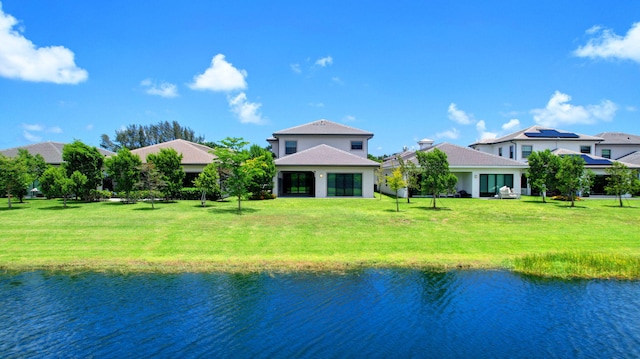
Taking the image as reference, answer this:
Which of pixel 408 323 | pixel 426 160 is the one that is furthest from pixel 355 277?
pixel 426 160

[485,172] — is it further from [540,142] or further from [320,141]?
[320,141]

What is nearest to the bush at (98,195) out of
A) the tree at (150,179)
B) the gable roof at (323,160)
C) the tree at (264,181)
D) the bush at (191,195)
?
the tree at (150,179)

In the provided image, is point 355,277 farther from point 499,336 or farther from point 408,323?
point 499,336

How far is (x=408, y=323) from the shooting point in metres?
10.6

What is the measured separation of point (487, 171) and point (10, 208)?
125 ft

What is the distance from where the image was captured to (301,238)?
19.3 m

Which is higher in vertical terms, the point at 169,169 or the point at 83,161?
the point at 83,161

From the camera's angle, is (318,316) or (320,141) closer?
(318,316)

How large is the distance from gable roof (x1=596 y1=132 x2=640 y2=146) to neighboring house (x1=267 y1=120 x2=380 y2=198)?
102ft

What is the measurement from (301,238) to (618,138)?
51.2 meters

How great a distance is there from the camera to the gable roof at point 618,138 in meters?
50.2

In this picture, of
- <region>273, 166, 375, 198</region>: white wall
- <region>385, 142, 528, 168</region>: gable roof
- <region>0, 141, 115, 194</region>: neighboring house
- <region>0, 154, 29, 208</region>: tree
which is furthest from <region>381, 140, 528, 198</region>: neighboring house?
<region>0, 141, 115, 194</region>: neighboring house

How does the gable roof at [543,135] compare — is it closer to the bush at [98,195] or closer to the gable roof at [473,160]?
the gable roof at [473,160]

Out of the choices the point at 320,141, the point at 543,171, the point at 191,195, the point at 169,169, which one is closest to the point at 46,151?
the point at 169,169
